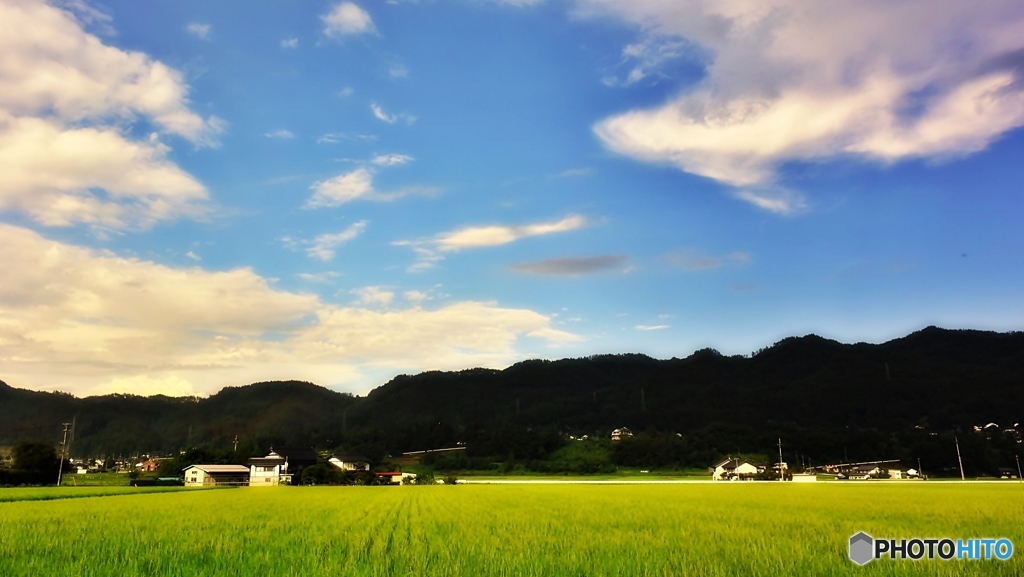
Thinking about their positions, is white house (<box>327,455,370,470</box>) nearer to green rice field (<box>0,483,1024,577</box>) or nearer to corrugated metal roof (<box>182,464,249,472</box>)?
corrugated metal roof (<box>182,464,249,472</box>)

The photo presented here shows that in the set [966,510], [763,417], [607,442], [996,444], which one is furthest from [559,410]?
[966,510]

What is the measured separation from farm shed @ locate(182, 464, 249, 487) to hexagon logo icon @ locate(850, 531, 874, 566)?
222 feet

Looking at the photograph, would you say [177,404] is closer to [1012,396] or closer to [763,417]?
[763,417]

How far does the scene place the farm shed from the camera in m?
65.2

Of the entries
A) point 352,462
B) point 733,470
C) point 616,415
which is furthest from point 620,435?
point 352,462

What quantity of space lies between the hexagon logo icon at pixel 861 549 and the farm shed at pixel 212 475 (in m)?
67.8

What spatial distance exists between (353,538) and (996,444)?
442 feet

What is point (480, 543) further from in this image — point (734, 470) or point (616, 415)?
point (616, 415)

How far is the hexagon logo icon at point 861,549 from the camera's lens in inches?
373

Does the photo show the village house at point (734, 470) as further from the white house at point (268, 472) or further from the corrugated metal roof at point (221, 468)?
the corrugated metal roof at point (221, 468)

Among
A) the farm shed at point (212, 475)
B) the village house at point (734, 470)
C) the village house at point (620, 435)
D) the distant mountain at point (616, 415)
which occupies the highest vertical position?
the distant mountain at point (616, 415)

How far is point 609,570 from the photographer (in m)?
8.52

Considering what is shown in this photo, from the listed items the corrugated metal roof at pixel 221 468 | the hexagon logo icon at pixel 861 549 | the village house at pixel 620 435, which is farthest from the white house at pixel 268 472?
the hexagon logo icon at pixel 861 549

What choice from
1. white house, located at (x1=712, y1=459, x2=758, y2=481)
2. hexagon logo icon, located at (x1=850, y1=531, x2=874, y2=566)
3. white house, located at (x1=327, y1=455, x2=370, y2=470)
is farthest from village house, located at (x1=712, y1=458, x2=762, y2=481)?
hexagon logo icon, located at (x1=850, y1=531, x2=874, y2=566)
